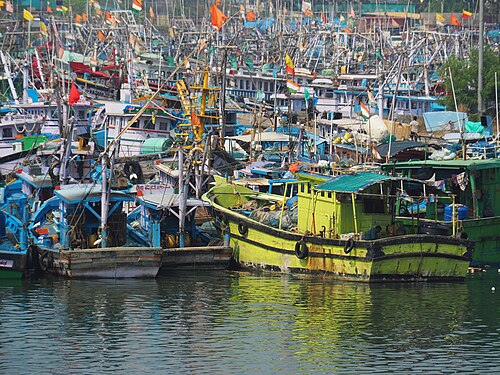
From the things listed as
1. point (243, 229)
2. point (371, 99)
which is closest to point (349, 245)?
point (243, 229)

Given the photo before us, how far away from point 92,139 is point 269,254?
59.6 ft

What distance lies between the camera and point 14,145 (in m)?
54.4

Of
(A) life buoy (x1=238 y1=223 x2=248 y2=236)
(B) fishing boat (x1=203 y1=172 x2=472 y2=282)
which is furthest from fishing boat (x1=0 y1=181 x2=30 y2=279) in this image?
(A) life buoy (x1=238 y1=223 x2=248 y2=236)

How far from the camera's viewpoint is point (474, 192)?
125ft

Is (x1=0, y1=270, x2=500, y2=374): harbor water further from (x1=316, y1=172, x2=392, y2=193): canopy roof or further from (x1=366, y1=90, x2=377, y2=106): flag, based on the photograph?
(x1=366, y1=90, x2=377, y2=106): flag

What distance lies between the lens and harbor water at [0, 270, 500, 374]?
2628 centimetres

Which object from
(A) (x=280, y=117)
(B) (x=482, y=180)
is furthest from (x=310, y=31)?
(B) (x=482, y=180)

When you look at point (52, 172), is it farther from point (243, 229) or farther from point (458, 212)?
point (458, 212)

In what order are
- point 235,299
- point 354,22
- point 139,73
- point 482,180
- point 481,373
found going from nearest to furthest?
point 481,373
point 235,299
point 482,180
point 139,73
point 354,22

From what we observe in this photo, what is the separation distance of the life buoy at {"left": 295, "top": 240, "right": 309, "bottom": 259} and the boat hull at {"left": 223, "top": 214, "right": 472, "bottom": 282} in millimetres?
27

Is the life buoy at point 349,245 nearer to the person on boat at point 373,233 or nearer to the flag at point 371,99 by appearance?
the person on boat at point 373,233

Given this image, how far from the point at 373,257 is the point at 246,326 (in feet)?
17.8

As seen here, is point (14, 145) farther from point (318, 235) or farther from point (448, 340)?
point (448, 340)

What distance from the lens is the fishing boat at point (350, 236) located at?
34062mm
